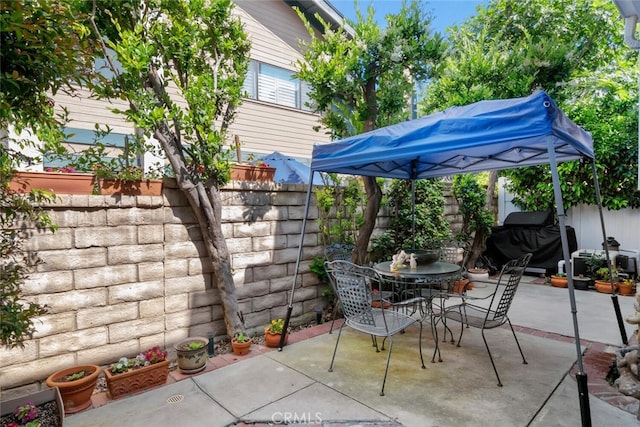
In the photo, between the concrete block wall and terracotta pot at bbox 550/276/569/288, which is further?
terracotta pot at bbox 550/276/569/288

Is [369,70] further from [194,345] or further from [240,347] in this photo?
[194,345]

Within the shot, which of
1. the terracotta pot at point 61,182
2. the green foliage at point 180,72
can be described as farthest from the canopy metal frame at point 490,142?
the terracotta pot at point 61,182

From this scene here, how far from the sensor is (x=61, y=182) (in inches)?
109

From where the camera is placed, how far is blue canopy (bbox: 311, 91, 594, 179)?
2312 mm

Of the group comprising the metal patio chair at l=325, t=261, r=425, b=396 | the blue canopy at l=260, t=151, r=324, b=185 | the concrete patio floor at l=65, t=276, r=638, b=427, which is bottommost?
the concrete patio floor at l=65, t=276, r=638, b=427

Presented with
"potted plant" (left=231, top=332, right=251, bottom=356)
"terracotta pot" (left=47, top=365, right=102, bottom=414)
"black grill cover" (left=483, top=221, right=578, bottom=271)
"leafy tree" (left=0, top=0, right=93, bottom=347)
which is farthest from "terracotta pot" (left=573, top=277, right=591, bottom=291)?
"leafy tree" (left=0, top=0, right=93, bottom=347)

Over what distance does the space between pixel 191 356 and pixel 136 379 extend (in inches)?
17.4

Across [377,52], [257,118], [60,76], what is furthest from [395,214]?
[60,76]

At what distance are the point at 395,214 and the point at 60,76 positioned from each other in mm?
4888

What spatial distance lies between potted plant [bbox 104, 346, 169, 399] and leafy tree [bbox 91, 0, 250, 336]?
31.4 inches

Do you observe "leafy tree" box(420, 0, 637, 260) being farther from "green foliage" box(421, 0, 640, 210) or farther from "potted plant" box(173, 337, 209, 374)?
"potted plant" box(173, 337, 209, 374)

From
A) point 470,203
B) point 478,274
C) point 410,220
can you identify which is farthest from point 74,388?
point 470,203

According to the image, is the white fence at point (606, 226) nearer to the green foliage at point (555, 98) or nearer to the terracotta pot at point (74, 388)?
the green foliage at point (555, 98)

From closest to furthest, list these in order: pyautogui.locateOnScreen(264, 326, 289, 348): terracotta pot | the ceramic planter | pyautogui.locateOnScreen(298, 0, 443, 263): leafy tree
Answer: the ceramic planter, pyautogui.locateOnScreen(264, 326, 289, 348): terracotta pot, pyautogui.locateOnScreen(298, 0, 443, 263): leafy tree
